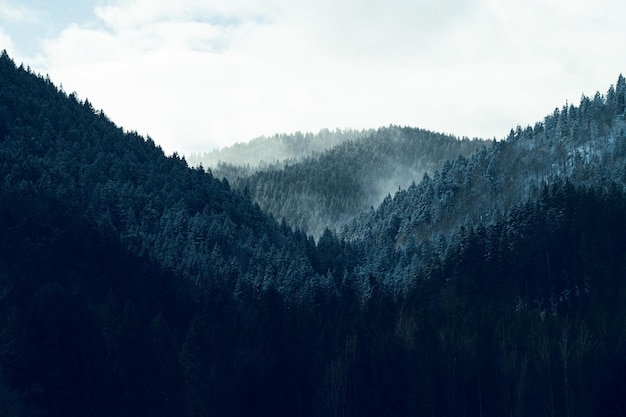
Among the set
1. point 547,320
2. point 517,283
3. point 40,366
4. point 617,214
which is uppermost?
point 617,214

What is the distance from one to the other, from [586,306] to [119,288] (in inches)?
2934

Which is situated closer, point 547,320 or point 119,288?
point 547,320

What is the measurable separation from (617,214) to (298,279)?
67617mm

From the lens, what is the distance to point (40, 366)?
78125 mm

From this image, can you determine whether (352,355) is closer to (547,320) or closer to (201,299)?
A: (547,320)

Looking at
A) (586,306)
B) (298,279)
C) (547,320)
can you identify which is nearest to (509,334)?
(547,320)

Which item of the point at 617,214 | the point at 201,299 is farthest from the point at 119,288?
the point at 617,214

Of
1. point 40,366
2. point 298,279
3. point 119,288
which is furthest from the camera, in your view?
point 298,279

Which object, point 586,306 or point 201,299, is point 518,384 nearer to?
point 586,306

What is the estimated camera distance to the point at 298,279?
602 ft

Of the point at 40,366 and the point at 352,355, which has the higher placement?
the point at 352,355

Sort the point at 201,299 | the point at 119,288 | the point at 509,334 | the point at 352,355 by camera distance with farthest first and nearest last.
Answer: the point at 201,299 → the point at 119,288 → the point at 509,334 → the point at 352,355

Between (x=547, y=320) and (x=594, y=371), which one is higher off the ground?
(x=547, y=320)

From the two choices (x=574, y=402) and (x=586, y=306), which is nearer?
(x=574, y=402)
